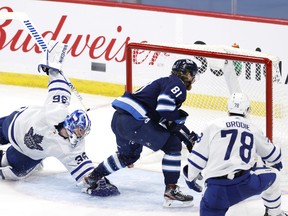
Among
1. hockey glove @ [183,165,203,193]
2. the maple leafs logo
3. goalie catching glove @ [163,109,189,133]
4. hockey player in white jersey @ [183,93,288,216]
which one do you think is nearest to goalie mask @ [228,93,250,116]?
hockey player in white jersey @ [183,93,288,216]

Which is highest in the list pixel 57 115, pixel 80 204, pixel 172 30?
pixel 172 30

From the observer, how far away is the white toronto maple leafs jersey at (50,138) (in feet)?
19.7

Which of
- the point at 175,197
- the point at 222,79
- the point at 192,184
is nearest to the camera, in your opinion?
the point at 192,184

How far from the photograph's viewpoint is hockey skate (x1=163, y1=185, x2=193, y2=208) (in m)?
5.75

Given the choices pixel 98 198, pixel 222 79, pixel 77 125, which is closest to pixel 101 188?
pixel 98 198

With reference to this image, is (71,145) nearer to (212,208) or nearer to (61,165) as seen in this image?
(61,165)

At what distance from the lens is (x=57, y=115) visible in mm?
6020

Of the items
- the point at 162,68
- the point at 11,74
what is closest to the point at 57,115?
the point at 162,68

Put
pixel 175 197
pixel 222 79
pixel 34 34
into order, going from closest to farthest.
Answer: pixel 175 197 < pixel 34 34 < pixel 222 79

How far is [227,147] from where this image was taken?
4.93 m

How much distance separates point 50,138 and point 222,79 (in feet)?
5.13

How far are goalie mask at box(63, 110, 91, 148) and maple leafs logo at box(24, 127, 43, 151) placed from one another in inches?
8.1

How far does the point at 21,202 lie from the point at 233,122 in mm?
1462

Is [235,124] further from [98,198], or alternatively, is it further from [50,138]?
[50,138]
